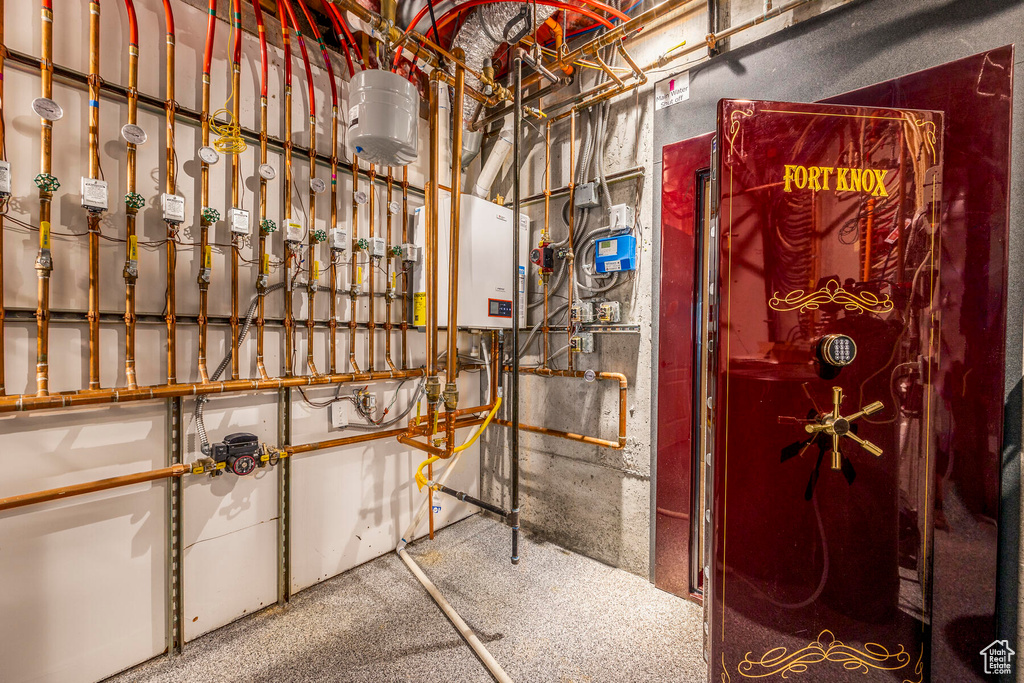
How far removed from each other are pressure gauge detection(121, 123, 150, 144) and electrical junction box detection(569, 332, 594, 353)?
221 cm

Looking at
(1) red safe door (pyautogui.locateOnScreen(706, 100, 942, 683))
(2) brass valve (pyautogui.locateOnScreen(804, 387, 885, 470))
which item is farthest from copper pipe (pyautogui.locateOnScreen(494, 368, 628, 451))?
(2) brass valve (pyautogui.locateOnScreen(804, 387, 885, 470))

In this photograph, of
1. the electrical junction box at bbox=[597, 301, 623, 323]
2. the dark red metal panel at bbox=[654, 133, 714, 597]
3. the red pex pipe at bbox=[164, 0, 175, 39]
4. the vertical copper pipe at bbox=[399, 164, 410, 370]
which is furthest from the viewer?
the vertical copper pipe at bbox=[399, 164, 410, 370]

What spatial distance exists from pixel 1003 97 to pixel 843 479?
1.47m

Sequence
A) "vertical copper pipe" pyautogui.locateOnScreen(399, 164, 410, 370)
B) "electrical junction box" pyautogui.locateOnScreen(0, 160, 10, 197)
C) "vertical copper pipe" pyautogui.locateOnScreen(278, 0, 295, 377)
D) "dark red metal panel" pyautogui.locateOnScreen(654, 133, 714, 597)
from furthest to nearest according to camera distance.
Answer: "vertical copper pipe" pyautogui.locateOnScreen(399, 164, 410, 370) → "dark red metal panel" pyautogui.locateOnScreen(654, 133, 714, 597) → "vertical copper pipe" pyautogui.locateOnScreen(278, 0, 295, 377) → "electrical junction box" pyautogui.locateOnScreen(0, 160, 10, 197)

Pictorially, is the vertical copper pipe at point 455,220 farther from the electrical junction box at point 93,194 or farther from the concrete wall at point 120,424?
the electrical junction box at point 93,194

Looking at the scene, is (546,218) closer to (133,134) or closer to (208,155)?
(208,155)

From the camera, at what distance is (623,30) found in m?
2.03

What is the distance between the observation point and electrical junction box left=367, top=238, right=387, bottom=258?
2.27 metres

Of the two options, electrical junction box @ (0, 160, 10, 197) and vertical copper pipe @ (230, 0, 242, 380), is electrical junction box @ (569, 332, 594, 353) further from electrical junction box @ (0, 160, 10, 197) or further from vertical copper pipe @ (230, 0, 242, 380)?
electrical junction box @ (0, 160, 10, 197)

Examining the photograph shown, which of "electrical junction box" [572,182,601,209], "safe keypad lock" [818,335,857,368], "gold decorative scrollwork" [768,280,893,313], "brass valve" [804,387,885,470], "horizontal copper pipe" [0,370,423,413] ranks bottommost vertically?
"brass valve" [804,387,885,470]

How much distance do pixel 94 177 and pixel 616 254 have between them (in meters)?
2.34

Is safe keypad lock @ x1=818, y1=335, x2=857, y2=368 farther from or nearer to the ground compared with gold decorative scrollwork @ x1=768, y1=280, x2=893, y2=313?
nearer to the ground

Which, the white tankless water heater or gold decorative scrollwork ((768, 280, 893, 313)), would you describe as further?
the white tankless water heater

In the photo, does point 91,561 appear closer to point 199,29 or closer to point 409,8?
point 199,29
